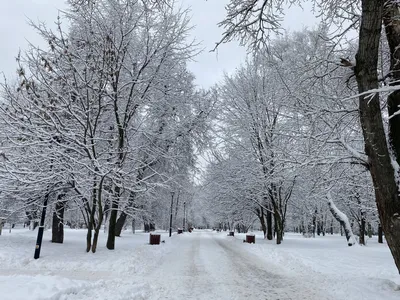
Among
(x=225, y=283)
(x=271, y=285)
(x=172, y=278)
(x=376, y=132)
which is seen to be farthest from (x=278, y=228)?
(x=376, y=132)

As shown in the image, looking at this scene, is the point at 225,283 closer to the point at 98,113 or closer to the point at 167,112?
A: the point at 98,113

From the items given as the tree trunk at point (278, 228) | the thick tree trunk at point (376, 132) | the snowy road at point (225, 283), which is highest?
the thick tree trunk at point (376, 132)

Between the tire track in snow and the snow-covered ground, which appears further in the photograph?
the tire track in snow

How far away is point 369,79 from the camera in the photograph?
16.4 feet

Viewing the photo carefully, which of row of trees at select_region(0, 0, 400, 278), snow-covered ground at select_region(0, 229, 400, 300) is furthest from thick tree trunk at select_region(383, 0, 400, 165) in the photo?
snow-covered ground at select_region(0, 229, 400, 300)

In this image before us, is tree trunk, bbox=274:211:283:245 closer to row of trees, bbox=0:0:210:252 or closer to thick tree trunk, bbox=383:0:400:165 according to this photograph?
row of trees, bbox=0:0:210:252

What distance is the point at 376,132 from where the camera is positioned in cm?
508

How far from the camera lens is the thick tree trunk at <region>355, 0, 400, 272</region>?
4805mm

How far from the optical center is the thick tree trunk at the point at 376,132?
4.80m

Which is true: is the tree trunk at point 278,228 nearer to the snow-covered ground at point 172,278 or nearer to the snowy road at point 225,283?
the snow-covered ground at point 172,278

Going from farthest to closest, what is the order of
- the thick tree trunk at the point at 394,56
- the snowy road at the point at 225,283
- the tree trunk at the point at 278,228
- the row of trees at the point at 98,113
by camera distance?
the tree trunk at the point at 278,228
the row of trees at the point at 98,113
the snowy road at the point at 225,283
the thick tree trunk at the point at 394,56

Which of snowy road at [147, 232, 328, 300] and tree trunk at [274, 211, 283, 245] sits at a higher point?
tree trunk at [274, 211, 283, 245]

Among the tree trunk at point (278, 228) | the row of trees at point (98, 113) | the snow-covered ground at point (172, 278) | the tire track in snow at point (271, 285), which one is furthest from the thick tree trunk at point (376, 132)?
the tree trunk at point (278, 228)

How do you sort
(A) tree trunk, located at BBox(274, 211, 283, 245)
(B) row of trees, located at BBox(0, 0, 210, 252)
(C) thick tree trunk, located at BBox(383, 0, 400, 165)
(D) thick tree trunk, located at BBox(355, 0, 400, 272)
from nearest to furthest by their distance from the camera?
(D) thick tree trunk, located at BBox(355, 0, 400, 272)
(C) thick tree trunk, located at BBox(383, 0, 400, 165)
(B) row of trees, located at BBox(0, 0, 210, 252)
(A) tree trunk, located at BBox(274, 211, 283, 245)
